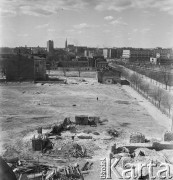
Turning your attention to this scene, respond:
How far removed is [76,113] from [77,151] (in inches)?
541

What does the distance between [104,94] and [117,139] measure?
24.3m

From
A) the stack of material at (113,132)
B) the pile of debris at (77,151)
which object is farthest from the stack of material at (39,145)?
the stack of material at (113,132)

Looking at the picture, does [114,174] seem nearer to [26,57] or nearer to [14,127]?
[14,127]

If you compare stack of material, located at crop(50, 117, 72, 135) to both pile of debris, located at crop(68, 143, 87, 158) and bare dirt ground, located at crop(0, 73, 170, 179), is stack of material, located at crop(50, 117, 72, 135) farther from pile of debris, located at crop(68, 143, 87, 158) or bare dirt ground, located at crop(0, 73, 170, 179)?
pile of debris, located at crop(68, 143, 87, 158)

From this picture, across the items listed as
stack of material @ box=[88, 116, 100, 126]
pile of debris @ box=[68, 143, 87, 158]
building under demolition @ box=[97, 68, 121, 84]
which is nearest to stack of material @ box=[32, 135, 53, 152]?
pile of debris @ box=[68, 143, 87, 158]

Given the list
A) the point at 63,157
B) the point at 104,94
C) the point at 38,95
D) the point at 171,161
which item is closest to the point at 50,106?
the point at 38,95

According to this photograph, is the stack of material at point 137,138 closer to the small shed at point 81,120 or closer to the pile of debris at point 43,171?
the pile of debris at point 43,171

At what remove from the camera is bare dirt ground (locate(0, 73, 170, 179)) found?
2097 centimetres

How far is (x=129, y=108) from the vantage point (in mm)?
35781

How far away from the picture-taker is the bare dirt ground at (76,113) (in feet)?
68.8

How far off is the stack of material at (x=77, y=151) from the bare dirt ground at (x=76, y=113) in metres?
0.71

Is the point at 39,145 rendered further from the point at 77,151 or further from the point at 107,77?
the point at 107,77

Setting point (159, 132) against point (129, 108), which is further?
point (129, 108)

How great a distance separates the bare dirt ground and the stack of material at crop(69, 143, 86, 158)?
2.33 feet
